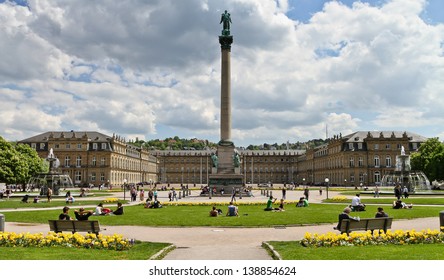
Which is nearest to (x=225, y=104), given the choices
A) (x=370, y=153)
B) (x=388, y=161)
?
(x=370, y=153)

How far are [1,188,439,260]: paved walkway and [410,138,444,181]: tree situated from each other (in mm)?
67446

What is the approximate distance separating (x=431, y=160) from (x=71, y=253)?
91.4m

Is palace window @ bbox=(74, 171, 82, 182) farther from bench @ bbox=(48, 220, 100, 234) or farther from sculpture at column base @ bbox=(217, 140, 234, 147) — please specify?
bench @ bbox=(48, 220, 100, 234)

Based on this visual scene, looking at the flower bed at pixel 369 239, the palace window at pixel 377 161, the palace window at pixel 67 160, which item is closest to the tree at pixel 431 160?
the palace window at pixel 377 161

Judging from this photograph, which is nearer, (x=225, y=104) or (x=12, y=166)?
(x=225, y=104)

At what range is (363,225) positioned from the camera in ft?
66.3

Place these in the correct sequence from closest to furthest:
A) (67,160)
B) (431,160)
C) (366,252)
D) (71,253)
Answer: (366,252) → (71,253) → (431,160) → (67,160)

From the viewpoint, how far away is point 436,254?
1520cm

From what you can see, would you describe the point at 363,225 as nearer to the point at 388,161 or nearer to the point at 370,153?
the point at 370,153

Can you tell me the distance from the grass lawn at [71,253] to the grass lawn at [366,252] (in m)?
5.25

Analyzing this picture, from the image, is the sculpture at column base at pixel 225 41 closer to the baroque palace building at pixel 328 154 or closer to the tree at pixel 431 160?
the tree at pixel 431 160

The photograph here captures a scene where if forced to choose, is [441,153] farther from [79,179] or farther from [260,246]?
[79,179]

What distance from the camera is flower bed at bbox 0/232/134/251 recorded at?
686 inches

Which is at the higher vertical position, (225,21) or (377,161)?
(225,21)
